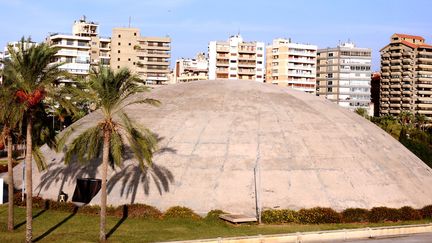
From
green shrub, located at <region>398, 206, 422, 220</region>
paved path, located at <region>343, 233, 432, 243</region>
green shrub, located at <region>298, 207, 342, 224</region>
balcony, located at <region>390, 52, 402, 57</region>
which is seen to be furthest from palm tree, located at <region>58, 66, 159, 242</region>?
balcony, located at <region>390, 52, 402, 57</region>

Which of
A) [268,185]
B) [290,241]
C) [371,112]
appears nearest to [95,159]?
[268,185]

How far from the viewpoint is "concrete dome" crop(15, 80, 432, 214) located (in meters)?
44.1

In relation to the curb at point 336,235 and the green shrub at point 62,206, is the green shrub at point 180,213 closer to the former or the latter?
the curb at point 336,235

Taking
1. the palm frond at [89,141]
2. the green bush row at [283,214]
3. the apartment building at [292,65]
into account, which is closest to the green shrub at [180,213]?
the green bush row at [283,214]

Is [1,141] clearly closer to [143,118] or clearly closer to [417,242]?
[143,118]

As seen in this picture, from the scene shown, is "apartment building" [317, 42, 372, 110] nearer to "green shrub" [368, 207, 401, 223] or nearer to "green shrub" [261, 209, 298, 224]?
"green shrub" [368, 207, 401, 223]

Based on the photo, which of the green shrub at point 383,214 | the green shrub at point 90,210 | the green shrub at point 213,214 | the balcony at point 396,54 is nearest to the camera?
the green shrub at point 213,214

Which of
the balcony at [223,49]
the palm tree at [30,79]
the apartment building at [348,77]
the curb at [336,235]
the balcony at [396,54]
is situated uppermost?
the balcony at [396,54]

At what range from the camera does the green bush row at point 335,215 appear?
138 ft

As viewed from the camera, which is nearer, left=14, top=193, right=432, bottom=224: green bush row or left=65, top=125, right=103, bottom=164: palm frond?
left=65, top=125, right=103, bottom=164: palm frond

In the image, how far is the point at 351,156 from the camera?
48.7 metres

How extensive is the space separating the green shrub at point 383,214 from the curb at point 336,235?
9.01 feet

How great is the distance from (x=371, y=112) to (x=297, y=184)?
137 meters

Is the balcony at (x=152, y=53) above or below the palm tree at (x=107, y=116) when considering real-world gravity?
above
